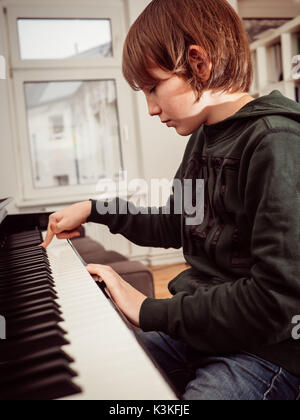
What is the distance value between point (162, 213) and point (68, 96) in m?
2.69

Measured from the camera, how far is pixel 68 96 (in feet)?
11.4

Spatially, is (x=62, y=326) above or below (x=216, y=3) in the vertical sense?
below

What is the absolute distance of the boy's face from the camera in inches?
29.8

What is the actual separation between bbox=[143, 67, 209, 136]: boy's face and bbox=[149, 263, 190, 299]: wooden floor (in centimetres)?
194

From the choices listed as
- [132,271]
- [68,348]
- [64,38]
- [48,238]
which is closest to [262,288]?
[68,348]

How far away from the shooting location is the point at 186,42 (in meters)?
0.74

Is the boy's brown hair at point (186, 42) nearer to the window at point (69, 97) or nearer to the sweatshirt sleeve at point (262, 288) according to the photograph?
the sweatshirt sleeve at point (262, 288)

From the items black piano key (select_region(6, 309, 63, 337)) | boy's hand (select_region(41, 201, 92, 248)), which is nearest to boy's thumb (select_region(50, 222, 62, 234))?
boy's hand (select_region(41, 201, 92, 248))

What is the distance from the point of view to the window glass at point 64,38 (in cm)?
328

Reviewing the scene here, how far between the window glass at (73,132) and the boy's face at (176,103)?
2.85 m

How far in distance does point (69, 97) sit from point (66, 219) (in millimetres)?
2702

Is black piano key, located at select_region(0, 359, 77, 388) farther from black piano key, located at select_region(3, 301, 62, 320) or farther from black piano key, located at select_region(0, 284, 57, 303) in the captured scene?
black piano key, located at select_region(0, 284, 57, 303)

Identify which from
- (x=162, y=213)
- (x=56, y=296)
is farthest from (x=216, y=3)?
(x=56, y=296)
